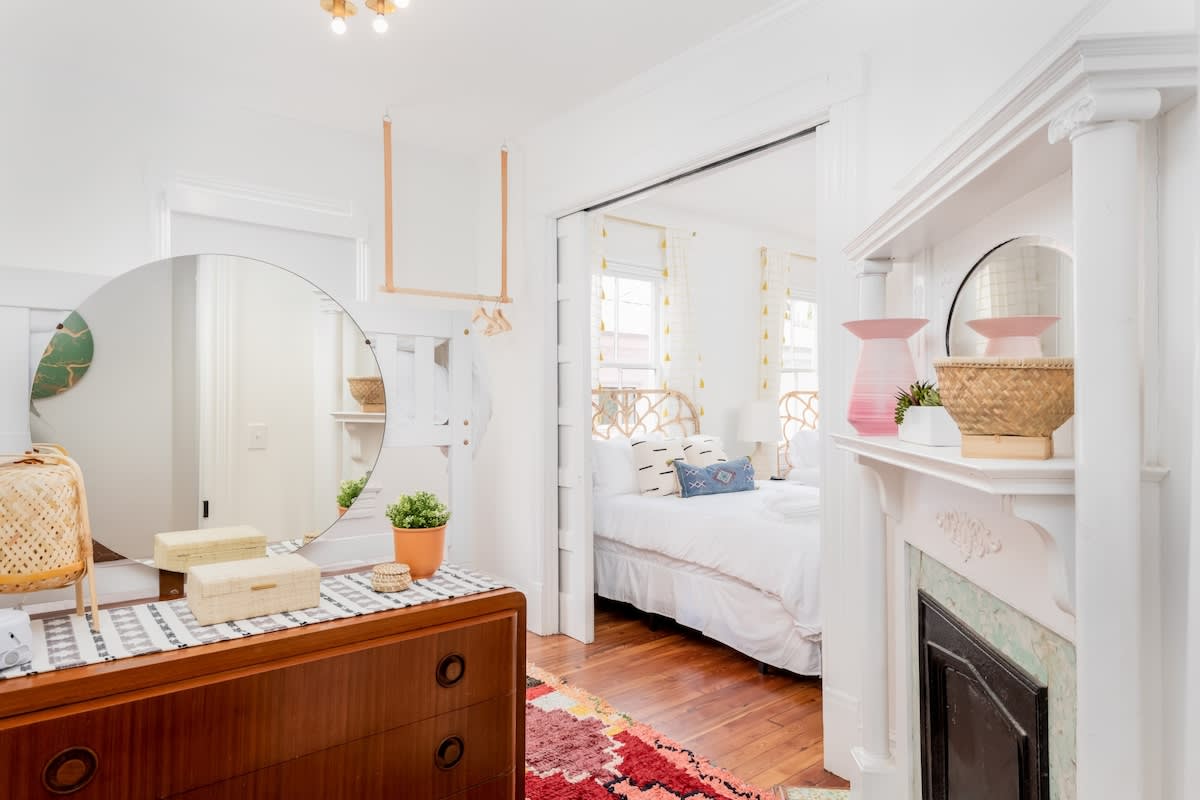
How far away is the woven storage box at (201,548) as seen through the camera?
1.75m

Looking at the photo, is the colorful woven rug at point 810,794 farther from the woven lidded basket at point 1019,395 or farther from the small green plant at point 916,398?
the woven lidded basket at point 1019,395

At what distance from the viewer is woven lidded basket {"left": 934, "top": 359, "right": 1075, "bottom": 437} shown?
3.25 feet

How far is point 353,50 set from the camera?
2709mm

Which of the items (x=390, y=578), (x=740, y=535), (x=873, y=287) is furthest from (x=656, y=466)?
(x=390, y=578)

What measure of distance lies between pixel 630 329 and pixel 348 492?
302 cm

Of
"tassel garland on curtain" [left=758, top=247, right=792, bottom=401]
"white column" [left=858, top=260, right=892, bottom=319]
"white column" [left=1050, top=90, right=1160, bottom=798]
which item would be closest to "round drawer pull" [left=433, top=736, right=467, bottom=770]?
"white column" [left=1050, top=90, right=1160, bottom=798]

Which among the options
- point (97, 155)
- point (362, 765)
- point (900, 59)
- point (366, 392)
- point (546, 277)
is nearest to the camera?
point (362, 765)

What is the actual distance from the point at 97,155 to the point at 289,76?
82cm

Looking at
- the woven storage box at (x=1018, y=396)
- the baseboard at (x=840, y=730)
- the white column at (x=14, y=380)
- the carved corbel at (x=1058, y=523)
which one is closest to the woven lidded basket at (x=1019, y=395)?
the woven storage box at (x=1018, y=396)

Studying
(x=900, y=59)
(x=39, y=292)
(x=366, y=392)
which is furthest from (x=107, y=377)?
(x=900, y=59)

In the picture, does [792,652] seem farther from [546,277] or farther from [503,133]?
[503,133]

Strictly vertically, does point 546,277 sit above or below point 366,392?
above

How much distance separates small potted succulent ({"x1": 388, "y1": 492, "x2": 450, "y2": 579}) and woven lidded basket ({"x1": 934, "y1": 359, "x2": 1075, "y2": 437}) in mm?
1250

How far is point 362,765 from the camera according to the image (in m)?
1.44
